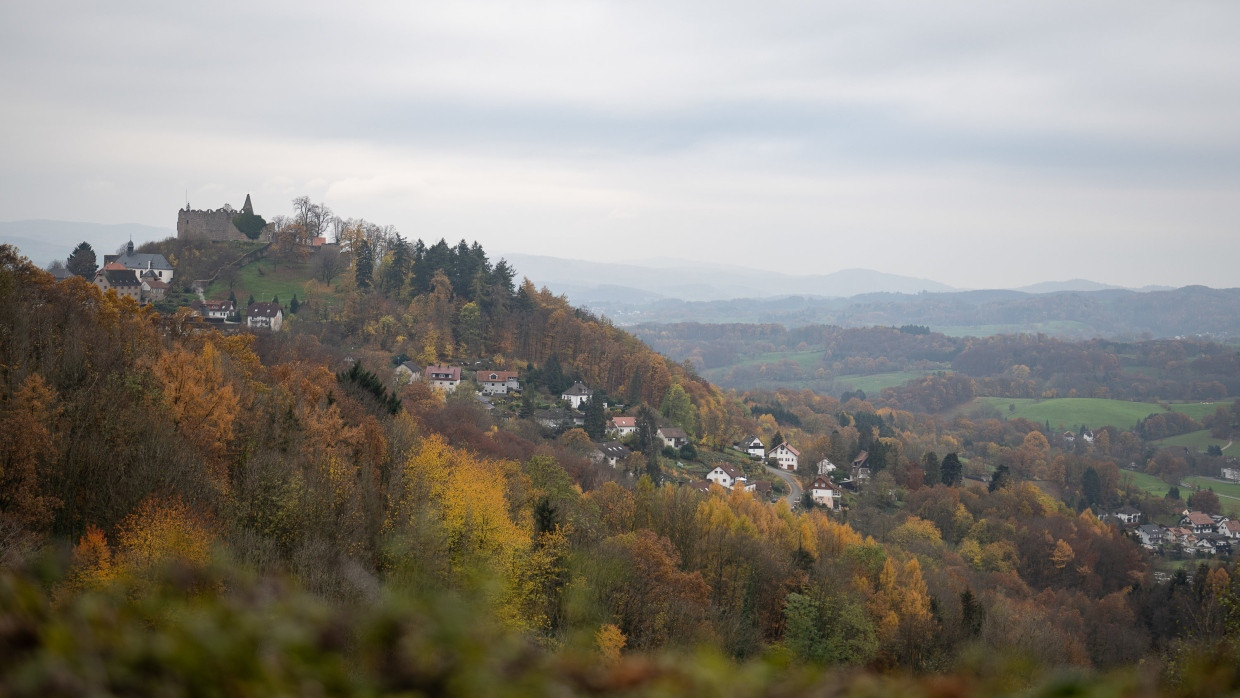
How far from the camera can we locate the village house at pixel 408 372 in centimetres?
5888

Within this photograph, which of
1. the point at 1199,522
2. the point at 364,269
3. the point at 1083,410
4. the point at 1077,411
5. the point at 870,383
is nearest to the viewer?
the point at 364,269

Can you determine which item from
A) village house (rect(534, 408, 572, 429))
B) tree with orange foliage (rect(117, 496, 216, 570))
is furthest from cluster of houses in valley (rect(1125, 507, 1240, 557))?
tree with orange foliage (rect(117, 496, 216, 570))

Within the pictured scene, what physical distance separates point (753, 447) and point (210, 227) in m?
66.7

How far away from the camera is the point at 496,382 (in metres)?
75.4

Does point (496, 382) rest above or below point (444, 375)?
below

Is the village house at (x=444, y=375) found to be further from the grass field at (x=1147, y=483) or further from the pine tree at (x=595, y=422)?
the grass field at (x=1147, y=483)

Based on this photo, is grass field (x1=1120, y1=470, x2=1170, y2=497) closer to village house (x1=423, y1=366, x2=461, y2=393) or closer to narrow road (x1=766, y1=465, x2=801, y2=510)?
narrow road (x1=766, y1=465, x2=801, y2=510)

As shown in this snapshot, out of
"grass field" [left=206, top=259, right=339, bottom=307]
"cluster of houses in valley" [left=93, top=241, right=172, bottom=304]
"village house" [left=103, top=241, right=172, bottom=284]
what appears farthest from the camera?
"grass field" [left=206, top=259, right=339, bottom=307]

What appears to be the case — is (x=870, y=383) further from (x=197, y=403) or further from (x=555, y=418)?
(x=197, y=403)

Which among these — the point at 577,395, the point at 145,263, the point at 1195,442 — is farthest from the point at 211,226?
the point at 1195,442

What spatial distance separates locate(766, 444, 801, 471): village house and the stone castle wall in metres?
63.4

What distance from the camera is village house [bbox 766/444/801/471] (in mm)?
85000

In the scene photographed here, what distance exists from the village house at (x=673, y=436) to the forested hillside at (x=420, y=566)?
16157 millimetres

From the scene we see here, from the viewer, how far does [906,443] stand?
102938 mm
